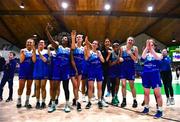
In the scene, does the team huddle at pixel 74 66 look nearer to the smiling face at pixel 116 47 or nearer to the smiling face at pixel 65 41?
the smiling face at pixel 65 41

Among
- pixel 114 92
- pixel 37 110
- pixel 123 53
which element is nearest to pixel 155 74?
pixel 123 53

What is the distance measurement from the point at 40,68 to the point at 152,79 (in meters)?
2.26

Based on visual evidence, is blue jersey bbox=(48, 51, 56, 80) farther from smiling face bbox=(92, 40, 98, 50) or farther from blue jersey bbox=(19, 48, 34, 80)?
smiling face bbox=(92, 40, 98, 50)

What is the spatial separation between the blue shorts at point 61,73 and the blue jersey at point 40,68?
0.95ft

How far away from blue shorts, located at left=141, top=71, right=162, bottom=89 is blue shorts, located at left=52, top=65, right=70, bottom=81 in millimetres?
1494

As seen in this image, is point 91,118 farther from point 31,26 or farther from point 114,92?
point 31,26

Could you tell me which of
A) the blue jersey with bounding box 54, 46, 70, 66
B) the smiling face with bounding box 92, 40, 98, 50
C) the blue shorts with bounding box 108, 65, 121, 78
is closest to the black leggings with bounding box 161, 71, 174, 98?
the blue shorts with bounding box 108, 65, 121, 78

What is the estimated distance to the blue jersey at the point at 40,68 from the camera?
5156 millimetres

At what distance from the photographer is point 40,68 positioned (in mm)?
5188

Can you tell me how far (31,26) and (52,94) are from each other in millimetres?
12329

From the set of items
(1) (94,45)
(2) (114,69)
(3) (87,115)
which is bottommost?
(3) (87,115)

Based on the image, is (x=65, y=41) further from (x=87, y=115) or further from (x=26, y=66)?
(x=87, y=115)

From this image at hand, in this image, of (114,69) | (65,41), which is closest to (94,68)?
(114,69)

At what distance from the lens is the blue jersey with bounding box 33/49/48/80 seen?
203 inches
